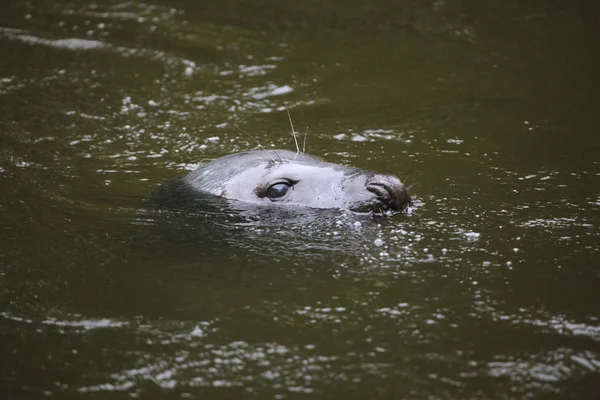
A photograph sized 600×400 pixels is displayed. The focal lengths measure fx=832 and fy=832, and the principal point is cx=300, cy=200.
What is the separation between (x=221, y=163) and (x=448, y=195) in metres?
1.60

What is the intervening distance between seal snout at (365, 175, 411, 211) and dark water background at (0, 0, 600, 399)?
0.16m

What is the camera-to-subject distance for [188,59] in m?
9.03

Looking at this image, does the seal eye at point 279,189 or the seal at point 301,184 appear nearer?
the seal at point 301,184

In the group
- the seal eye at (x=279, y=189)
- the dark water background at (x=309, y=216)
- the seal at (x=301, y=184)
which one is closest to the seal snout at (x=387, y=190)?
the seal at (x=301, y=184)

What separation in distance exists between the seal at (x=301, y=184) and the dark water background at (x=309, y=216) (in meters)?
0.14

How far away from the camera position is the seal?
516 centimetres

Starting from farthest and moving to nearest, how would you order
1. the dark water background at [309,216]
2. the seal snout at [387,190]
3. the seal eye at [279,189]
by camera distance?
the seal eye at [279,189]
the seal snout at [387,190]
the dark water background at [309,216]

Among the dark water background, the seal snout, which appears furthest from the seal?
the dark water background

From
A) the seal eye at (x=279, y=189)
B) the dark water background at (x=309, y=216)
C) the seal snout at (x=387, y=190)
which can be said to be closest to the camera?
the dark water background at (x=309, y=216)

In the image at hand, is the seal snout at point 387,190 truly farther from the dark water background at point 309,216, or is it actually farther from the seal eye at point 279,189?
the seal eye at point 279,189

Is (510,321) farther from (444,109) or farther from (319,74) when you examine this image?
(319,74)

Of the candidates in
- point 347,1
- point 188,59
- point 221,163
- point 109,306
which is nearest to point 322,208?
point 221,163

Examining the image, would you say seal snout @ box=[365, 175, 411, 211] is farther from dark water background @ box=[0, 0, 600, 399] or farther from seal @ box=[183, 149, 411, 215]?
dark water background @ box=[0, 0, 600, 399]

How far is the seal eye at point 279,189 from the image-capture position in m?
5.35
